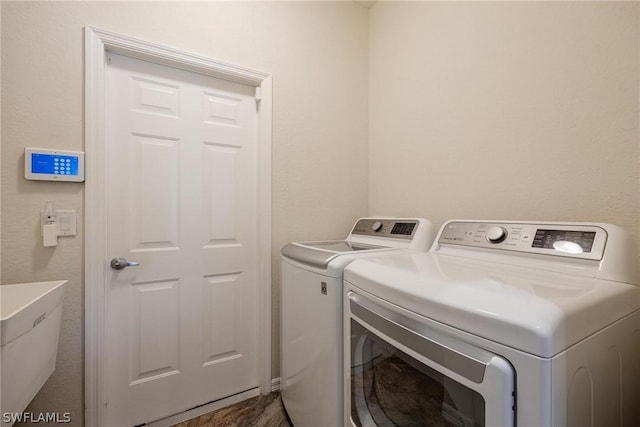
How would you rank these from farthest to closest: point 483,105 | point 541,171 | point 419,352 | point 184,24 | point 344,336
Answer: point 184,24 < point 483,105 < point 541,171 < point 344,336 < point 419,352

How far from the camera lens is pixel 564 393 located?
530mm

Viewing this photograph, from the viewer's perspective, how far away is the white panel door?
4.76 ft

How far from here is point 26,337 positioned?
0.92 meters

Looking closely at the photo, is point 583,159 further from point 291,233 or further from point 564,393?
point 291,233

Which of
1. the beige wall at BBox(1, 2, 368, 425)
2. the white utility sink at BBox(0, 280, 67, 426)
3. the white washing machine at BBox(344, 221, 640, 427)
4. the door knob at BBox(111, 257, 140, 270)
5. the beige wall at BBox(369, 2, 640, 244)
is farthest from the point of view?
the door knob at BBox(111, 257, 140, 270)

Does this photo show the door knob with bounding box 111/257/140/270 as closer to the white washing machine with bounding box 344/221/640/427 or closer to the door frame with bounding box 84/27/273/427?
the door frame with bounding box 84/27/273/427

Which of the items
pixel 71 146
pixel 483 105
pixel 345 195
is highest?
pixel 483 105

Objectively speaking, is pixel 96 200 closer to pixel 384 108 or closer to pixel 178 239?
pixel 178 239

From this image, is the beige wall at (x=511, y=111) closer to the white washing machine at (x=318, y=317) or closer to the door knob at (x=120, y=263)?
the white washing machine at (x=318, y=317)

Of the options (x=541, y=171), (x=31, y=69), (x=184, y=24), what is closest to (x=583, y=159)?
(x=541, y=171)

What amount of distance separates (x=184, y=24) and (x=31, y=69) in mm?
739

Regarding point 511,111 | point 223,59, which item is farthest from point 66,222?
point 511,111

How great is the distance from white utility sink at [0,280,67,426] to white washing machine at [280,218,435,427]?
96 cm

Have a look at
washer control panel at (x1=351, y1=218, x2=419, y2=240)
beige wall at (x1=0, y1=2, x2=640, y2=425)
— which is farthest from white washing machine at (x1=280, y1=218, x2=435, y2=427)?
beige wall at (x1=0, y1=2, x2=640, y2=425)
